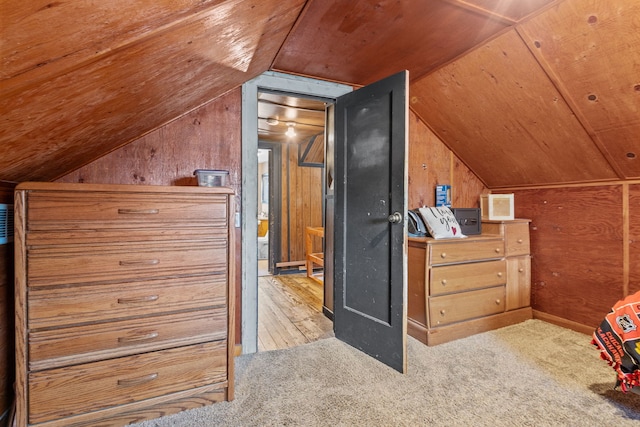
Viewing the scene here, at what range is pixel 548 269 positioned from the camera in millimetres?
2812

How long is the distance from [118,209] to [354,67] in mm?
1900

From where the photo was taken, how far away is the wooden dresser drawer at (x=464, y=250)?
7.72 ft

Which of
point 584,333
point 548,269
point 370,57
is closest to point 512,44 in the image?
point 370,57

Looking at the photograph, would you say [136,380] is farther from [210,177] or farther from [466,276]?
[466,276]

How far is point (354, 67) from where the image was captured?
2.37 meters

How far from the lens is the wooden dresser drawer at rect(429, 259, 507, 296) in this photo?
2.35m

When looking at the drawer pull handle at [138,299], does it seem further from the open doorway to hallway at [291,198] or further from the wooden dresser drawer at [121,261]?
the open doorway to hallway at [291,198]

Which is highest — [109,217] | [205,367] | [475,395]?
[109,217]

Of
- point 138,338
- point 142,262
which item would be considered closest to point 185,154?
point 142,262

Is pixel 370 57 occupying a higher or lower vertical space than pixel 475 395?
higher

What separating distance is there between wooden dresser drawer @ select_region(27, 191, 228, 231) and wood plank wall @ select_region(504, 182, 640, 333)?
289 cm

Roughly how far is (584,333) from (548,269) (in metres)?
0.57

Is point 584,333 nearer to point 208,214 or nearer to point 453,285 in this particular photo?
point 453,285

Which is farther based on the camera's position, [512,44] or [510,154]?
[510,154]
